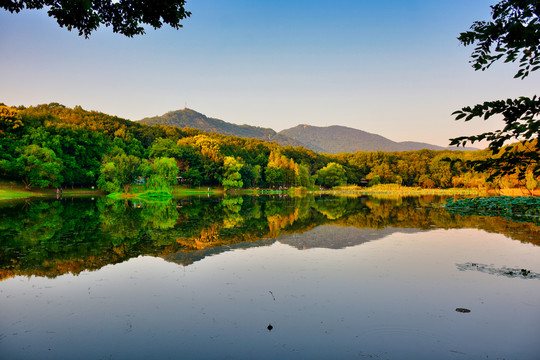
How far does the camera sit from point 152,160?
200 feet

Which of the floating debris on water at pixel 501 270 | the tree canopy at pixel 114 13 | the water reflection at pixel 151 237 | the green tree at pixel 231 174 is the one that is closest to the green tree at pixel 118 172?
the green tree at pixel 231 174

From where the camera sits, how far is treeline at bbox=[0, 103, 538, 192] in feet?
160

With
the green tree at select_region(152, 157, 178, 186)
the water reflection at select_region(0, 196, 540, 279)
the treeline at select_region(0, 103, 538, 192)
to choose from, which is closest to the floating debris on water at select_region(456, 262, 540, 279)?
the treeline at select_region(0, 103, 538, 192)

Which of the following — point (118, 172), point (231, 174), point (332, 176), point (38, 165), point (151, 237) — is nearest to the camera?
point (151, 237)

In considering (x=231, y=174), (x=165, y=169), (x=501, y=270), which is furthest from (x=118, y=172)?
(x=501, y=270)

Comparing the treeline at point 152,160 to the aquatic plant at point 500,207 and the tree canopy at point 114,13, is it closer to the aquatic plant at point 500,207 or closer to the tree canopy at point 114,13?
the aquatic plant at point 500,207

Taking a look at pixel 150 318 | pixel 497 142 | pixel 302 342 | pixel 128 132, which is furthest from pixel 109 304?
pixel 128 132

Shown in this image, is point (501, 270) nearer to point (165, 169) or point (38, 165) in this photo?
point (165, 169)

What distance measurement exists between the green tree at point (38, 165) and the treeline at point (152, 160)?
12 centimetres

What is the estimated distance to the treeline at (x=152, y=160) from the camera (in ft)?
160

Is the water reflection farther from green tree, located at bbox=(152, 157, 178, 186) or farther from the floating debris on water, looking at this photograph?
green tree, located at bbox=(152, 157, 178, 186)

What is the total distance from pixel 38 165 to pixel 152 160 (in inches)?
728

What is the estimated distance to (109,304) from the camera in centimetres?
695

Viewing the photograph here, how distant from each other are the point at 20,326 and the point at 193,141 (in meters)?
82.0
